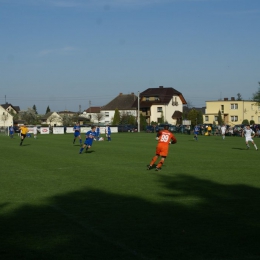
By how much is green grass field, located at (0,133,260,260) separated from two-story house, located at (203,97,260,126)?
89.9m

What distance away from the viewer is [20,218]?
1009 centimetres

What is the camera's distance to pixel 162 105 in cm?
11262

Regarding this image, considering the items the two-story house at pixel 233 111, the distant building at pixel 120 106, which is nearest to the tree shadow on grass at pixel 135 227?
the two-story house at pixel 233 111

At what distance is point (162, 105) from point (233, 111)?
15.5 meters

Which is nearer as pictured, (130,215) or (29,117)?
(130,215)

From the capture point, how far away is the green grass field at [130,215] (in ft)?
25.0

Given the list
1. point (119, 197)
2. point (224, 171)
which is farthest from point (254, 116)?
point (119, 197)

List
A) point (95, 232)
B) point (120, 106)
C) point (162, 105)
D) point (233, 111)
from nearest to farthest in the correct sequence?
point (95, 232), point (233, 111), point (162, 105), point (120, 106)

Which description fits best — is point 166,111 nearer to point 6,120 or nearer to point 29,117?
point 6,120

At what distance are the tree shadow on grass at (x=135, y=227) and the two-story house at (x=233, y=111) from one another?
95245 millimetres

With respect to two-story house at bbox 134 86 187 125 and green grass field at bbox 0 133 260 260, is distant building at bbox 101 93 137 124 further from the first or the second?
green grass field at bbox 0 133 260 260

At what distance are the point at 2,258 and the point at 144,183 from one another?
9.01 metres

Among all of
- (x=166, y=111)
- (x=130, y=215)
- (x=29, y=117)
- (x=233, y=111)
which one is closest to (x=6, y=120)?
(x=29, y=117)

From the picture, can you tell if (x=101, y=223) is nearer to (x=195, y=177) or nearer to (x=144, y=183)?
(x=144, y=183)
